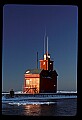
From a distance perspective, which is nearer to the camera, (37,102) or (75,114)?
(75,114)

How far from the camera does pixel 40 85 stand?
38.3 feet

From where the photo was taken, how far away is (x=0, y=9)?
1.91 metres
